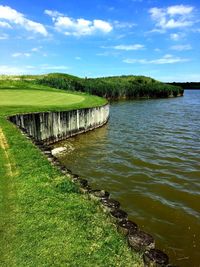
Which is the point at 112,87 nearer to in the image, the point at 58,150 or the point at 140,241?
the point at 58,150

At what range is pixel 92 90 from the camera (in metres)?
62.5

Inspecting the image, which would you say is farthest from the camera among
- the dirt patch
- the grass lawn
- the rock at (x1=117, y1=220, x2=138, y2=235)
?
the dirt patch

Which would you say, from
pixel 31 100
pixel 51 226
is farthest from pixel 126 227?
pixel 31 100

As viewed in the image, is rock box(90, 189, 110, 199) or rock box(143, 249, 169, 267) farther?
rock box(90, 189, 110, 199)

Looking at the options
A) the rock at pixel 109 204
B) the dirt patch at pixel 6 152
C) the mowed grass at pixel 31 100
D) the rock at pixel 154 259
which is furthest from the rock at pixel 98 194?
the mowed grass at pixel 31 100

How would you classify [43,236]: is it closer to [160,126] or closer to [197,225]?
[197,225]

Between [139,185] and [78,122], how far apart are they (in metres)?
11.8

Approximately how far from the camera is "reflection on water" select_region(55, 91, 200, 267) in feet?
26.9

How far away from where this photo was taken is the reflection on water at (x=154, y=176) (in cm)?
820

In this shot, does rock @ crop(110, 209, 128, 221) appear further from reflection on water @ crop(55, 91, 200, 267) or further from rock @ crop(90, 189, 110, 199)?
reflection on water @ crop(55, 91, 200, 267)

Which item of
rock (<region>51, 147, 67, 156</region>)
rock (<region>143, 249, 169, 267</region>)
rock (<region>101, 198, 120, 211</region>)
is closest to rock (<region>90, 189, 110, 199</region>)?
rock (<region>101, 198, 120, 211</region>)

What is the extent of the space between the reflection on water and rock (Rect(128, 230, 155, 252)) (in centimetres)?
278

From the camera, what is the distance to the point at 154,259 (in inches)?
163

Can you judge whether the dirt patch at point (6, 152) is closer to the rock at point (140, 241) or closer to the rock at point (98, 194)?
the rock at point (98, 194)
